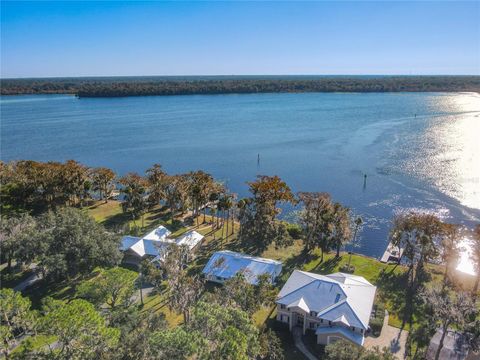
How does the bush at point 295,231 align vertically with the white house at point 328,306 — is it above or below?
below

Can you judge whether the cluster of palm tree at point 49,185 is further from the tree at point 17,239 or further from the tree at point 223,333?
the tree at point 223,333

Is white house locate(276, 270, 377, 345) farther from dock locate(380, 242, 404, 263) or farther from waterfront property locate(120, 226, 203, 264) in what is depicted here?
waterfront property locate(120, 226, 203, 264)

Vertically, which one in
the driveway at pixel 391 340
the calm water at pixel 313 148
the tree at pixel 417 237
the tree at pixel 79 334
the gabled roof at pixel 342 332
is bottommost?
the calm water at pixel 313 148

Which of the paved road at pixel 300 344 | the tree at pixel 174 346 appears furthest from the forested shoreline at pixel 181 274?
the paved road at pixel 300 344

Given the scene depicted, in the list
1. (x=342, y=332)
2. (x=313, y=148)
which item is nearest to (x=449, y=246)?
(x=342, y=332)

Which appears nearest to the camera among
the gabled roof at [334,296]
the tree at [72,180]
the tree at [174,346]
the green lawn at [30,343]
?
the tree at [174,346]

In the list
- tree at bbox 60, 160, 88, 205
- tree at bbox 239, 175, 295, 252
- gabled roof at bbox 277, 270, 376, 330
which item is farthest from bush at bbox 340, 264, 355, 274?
tree at bbox 60, 160, 88, 205
